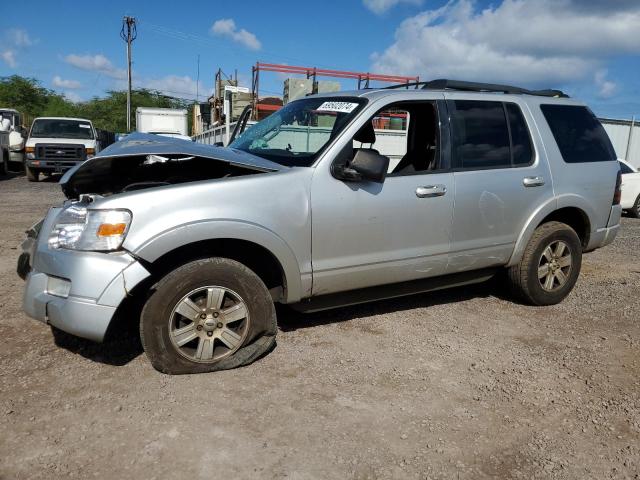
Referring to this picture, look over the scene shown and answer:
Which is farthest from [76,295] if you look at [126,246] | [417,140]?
[417,140]

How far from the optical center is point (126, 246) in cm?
305

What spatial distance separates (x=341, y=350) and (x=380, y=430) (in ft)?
3.45

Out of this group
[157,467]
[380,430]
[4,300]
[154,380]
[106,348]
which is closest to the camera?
[157,467]

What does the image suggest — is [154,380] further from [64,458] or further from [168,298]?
[64,458]

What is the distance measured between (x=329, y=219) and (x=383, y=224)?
44 cm

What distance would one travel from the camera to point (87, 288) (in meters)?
3.01

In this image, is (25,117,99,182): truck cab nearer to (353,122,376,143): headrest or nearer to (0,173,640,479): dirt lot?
(0,173,640,479): dirt lot

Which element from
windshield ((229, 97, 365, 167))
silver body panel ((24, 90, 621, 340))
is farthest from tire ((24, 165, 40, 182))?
silver body panel ((24, 90, 621, 340))

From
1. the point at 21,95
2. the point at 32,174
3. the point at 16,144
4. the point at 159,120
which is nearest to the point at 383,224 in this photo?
the point at 32,174

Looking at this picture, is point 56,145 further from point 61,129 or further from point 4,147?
point 4,147

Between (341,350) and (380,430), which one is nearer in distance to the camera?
(380,430)

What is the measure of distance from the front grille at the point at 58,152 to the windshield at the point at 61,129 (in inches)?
29.2

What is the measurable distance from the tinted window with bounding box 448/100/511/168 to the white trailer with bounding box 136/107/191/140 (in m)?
19.0

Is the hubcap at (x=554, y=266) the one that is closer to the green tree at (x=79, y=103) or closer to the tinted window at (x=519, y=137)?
the tinted window at (x=519, y=137)
